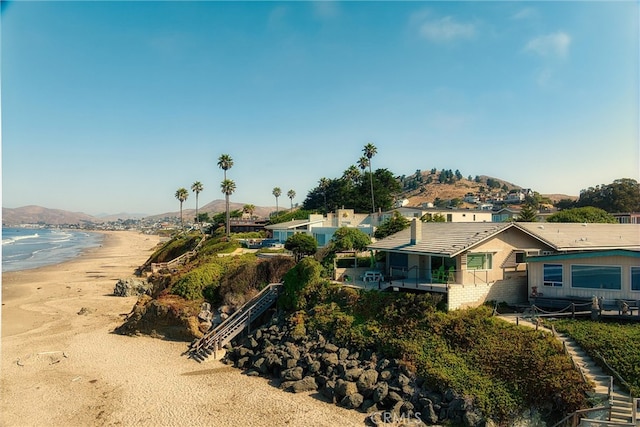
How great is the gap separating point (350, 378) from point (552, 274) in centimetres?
1183

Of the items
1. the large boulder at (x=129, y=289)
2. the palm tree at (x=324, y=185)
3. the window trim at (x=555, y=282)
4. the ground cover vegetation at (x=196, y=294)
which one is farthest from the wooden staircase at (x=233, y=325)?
the palm tree at (x=324, y=185)

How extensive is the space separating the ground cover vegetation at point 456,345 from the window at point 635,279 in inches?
222

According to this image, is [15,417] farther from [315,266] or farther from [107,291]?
[107,291]

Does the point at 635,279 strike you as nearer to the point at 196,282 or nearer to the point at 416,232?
the point at 416,232

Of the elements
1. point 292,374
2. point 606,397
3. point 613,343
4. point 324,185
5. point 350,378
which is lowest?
point 292,374

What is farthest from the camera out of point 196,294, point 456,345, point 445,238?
point 196,294

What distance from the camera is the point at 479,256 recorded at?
25016 mm

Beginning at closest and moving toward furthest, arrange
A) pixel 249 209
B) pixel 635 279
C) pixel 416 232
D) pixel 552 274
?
pixel 635 279, pixel 552 274, pixel 416 232, pixel 249 209

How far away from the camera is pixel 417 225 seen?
92.0 ft

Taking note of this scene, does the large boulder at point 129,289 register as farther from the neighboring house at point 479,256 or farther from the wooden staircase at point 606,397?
the wooden staircase at point 606,397

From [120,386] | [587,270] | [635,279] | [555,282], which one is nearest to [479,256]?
[555,282]

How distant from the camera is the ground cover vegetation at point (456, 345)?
17.1 meters

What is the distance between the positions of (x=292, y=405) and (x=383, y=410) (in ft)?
13.2

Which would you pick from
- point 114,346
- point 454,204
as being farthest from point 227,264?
point 454,204
